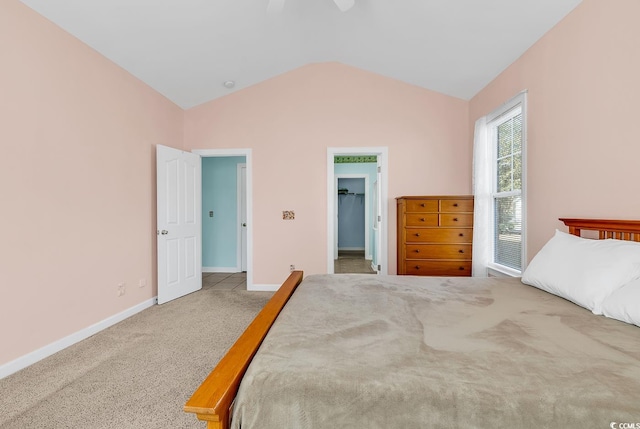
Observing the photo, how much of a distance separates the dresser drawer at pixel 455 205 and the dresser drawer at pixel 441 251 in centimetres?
44

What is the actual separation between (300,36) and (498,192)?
2.98 metres

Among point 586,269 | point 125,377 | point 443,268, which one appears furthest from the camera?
point 443,268

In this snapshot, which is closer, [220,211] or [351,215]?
[220,211]

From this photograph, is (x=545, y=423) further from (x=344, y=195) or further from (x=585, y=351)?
(x=344, y=195)

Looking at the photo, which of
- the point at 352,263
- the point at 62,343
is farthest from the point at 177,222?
the point at 352,263

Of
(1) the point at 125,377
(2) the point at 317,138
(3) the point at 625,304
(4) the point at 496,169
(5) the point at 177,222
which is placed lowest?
(1) the point at 125,377

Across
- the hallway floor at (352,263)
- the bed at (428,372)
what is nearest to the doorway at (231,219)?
the hallway floor at (352,263)

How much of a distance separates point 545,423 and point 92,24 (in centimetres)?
384

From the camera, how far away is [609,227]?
1844 millimetres

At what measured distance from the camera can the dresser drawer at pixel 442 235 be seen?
3.49m

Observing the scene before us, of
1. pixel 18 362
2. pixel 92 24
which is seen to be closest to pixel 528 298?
pixel 18 362

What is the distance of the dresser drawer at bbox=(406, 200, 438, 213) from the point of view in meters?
3.50

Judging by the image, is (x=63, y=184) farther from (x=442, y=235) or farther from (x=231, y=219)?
(x=442, y=235)

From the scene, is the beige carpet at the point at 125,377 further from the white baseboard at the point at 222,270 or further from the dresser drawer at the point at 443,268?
the white baseboard at the point at 222,270
